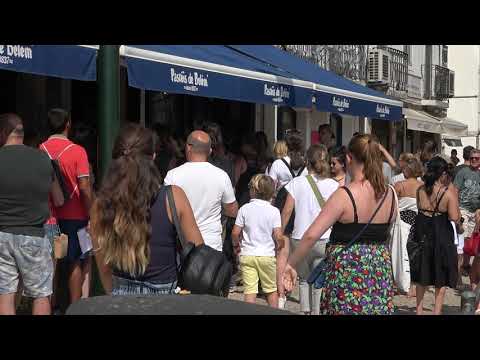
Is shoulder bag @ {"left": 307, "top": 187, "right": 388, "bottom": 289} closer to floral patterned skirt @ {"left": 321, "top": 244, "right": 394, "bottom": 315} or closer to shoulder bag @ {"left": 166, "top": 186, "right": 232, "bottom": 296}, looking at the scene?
floral patterned skirt @ {"left": 321, "top": 244, "right": 394, "bottom": 315}

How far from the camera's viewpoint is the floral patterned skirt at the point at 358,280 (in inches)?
196

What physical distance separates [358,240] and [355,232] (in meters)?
0.06

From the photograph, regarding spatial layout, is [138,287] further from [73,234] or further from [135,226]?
[73,234]

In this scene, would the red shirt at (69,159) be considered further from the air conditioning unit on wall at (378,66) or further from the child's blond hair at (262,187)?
the air conditioning unit on wall at (378,66)

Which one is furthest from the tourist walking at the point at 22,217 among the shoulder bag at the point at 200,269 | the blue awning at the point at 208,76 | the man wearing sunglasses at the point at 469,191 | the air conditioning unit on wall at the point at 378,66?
the air conditioning unit on wall at the point at 378,66

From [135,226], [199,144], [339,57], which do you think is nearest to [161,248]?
[135,226]

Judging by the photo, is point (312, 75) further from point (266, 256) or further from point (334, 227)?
point (334, 227)

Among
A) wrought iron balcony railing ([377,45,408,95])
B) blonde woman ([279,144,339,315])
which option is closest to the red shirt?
blonde woman ([279,144,339,315])

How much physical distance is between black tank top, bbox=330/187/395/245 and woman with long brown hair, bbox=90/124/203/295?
1138 mm

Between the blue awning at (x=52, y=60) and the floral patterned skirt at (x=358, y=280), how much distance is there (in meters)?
2.45
